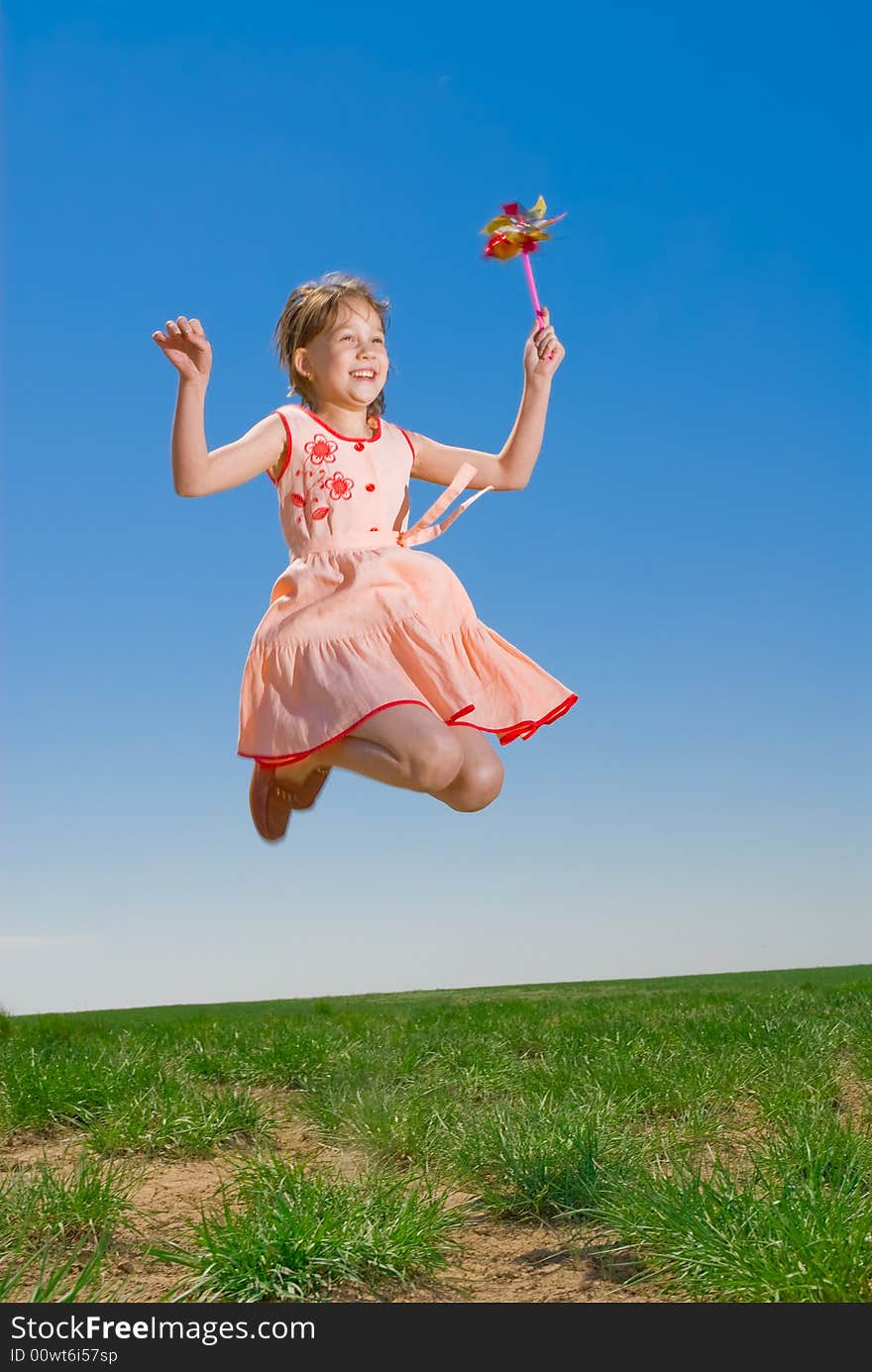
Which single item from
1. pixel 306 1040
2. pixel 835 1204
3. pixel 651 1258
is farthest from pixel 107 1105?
pixel 835 1204

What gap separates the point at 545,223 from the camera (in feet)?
10.9

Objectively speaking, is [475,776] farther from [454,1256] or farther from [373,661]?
[454,1256]

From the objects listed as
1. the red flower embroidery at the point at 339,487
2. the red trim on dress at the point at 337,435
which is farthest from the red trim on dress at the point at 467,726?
the red trim on dress at the point at 337,435

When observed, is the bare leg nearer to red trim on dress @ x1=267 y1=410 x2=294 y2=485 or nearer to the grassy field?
red trim on dress @ x1=267 y1=410 x2=294 y2=485

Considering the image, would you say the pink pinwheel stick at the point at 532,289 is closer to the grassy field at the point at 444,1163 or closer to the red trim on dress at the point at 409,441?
the red trim on dress at the point at 409,441

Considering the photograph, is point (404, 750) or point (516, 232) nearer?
point (404, 750)

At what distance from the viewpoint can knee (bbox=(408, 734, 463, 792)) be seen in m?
2.87

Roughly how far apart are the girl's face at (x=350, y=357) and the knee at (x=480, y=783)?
125cm

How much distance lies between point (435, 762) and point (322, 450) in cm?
116

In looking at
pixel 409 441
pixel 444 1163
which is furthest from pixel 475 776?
pixel 444 1163

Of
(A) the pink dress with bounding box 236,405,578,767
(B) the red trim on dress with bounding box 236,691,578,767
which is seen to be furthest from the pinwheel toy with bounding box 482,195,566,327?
(B) the red trim on dress with bounding box 236,691,578,767

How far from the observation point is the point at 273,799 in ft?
11.5

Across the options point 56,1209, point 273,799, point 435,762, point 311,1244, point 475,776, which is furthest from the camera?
point 56,1209

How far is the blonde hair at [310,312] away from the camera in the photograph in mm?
3613
